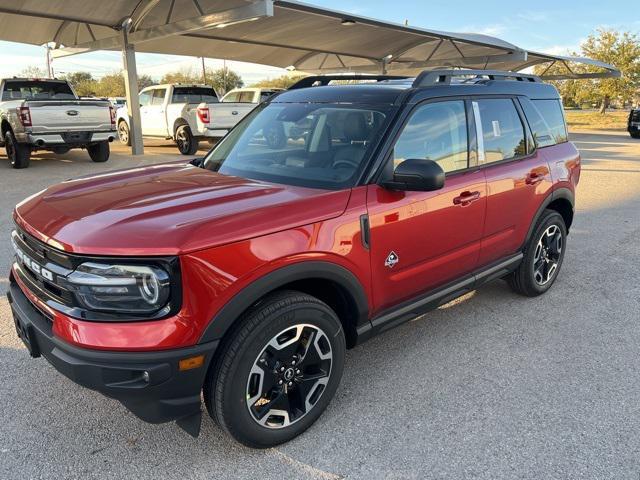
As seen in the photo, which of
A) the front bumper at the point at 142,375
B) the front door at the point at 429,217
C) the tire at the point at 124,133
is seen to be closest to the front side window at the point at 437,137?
the front door at the point at 429,217

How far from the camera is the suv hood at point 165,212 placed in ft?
7.16

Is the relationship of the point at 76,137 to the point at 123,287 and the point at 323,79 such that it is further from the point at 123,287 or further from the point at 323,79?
the point at 123,287

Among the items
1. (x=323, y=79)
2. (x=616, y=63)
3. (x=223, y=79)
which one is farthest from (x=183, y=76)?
(x=323, y=79)

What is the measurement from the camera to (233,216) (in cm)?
237

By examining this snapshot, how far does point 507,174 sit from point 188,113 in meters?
12.1

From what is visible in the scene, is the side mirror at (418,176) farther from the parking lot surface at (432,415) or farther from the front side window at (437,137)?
the parking lot surface at (432,415)

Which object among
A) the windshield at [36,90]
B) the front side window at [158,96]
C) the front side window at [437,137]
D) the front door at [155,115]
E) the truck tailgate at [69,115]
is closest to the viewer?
the front side window at [437,137]

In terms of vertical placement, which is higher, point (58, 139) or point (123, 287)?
point (58, 139)

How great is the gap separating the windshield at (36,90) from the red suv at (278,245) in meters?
10.7

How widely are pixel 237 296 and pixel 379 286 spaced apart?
3.20ft

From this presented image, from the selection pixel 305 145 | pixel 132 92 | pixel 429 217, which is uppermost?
pixel 132 92

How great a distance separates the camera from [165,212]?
7.94 feet

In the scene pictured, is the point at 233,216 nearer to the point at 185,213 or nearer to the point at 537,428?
the point at 185,213

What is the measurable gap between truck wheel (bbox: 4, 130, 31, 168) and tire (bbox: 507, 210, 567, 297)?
11.2m
